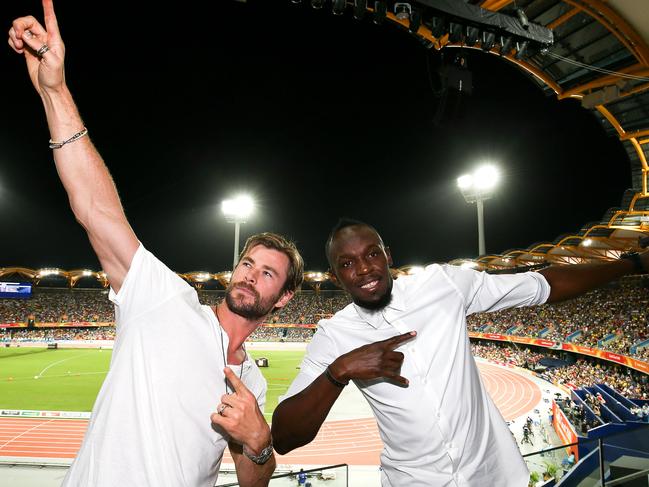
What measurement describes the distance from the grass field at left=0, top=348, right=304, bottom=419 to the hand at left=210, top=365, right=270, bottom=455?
18.1 metres

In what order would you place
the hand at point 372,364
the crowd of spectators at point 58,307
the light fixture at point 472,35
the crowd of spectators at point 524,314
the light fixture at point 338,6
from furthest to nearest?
the crowd of spectators at point 58,307 → the crowd of spectators at point 524,314 → the light fixture at point 472,35 → the light fixture at point 338,6 → the hand at point 372,364

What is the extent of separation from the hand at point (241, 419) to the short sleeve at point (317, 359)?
0.39 meters

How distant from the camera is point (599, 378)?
23719mm

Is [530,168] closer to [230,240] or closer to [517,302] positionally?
[517,302]

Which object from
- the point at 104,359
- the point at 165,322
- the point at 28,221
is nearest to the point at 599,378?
the point at 165,322

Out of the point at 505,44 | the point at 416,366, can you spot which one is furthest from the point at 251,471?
the point at 505,44

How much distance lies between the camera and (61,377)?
26.5 m

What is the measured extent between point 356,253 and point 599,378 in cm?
2892

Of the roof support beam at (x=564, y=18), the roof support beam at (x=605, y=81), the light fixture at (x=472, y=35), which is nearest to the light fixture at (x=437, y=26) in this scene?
the light fixture at (x=472, y=35)

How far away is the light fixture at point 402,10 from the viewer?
765 centimetres

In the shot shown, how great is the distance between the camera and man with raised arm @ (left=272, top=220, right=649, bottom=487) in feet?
6.15

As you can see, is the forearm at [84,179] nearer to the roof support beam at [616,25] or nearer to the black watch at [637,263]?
the black watch at [637,263]

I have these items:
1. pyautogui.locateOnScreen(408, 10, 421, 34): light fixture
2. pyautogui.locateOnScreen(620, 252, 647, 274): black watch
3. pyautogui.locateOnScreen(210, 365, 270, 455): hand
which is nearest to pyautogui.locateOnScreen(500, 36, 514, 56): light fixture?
pyautogui.locateOnScreen(408, 10, 421, 34): light fixture

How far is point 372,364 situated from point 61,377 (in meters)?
32.5
